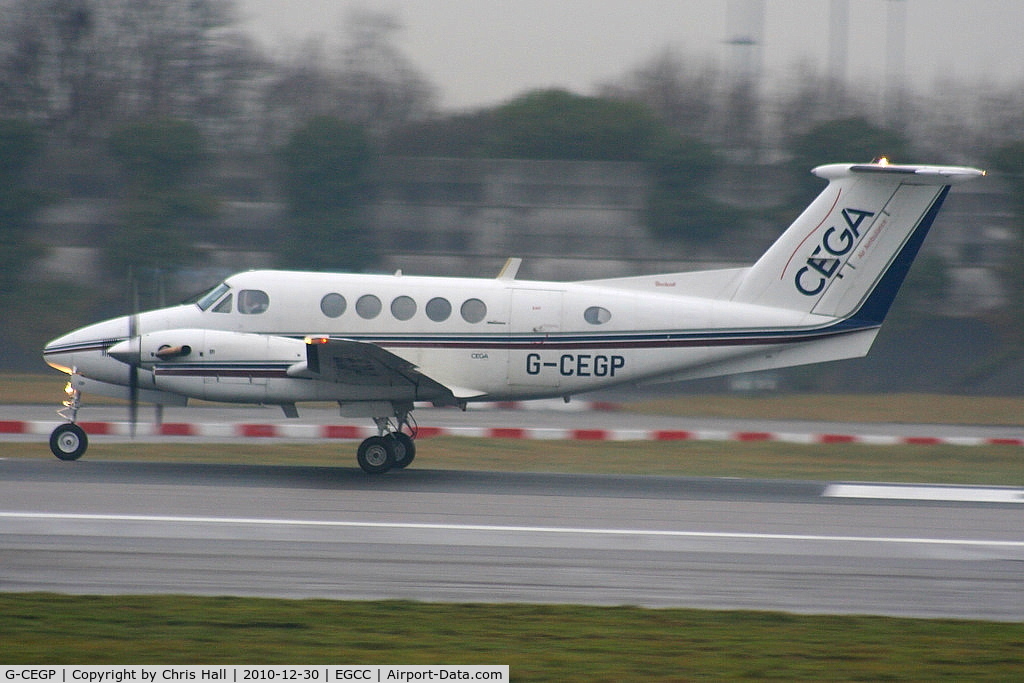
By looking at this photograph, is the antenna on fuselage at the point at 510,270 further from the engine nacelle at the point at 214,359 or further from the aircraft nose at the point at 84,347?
the aircraft nose at the point at 84,347

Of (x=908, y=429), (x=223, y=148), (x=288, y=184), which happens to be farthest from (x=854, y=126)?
(x=223, y=148)

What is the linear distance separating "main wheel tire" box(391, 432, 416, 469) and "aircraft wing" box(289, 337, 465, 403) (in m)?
0.80

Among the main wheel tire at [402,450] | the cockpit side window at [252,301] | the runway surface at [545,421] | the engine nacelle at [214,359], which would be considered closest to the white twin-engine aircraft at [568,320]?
the cockpit side window at [252,301]

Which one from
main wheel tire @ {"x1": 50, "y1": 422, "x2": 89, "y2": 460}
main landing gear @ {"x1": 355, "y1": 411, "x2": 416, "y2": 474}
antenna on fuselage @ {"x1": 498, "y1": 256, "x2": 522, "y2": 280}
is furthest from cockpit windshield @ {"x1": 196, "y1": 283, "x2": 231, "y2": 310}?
antenna on fuselage @ {"x1": 498, "y1": 256, "x2": 522, "y2": 280}

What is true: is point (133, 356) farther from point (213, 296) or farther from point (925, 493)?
point (925, 493)

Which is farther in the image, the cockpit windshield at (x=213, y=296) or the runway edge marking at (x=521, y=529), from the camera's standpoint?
the cockpit windshield at (x=213, y=296)

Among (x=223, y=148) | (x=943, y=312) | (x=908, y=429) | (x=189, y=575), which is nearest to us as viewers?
(x=189, y=575)

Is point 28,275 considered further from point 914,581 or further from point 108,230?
point 914,581

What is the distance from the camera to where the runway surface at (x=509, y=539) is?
7.66 m

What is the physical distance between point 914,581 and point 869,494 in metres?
4.55

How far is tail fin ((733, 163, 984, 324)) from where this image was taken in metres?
12.9

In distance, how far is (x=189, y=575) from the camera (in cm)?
782

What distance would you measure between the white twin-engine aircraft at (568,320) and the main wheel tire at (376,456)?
0.02 meters

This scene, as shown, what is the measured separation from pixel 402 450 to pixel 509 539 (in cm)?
420
